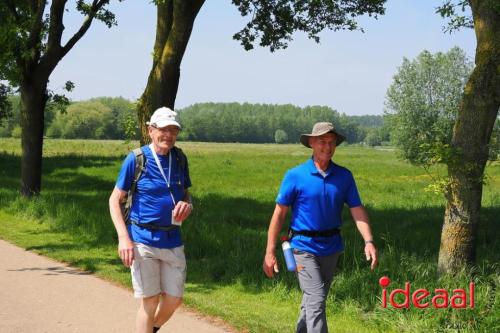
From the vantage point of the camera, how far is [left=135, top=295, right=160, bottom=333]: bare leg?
5.00 m

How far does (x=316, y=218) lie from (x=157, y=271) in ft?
4.38

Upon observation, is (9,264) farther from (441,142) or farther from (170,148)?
(441,142)

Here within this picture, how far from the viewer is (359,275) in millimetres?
7770

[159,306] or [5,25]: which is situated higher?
[5,25]

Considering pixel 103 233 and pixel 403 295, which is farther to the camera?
pixel 103 233

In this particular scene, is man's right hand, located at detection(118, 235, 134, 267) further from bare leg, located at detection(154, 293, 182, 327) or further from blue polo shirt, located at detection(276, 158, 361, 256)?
blue polo shirt, located at detection(276, 158, 361, 256)

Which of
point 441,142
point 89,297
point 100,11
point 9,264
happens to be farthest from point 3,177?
point 441,142

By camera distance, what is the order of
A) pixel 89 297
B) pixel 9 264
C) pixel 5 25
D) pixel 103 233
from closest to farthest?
pixel 89 297, pixel 9 264, pixel 103 233, pixel 5 25

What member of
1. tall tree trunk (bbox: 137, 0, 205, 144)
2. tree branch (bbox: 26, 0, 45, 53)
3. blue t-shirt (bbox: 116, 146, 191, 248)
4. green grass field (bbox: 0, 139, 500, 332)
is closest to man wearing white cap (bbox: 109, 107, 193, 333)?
blue t-shirt (bbox: 116, 146, 191, 248)

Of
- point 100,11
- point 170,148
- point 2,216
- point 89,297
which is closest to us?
point 170,148

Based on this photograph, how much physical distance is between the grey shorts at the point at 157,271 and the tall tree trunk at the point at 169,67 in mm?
7581

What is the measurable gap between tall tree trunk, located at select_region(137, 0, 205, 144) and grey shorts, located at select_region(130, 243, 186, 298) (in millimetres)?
7581

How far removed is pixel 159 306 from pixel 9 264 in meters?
5.46

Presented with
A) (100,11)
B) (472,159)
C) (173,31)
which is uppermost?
(100,11)
